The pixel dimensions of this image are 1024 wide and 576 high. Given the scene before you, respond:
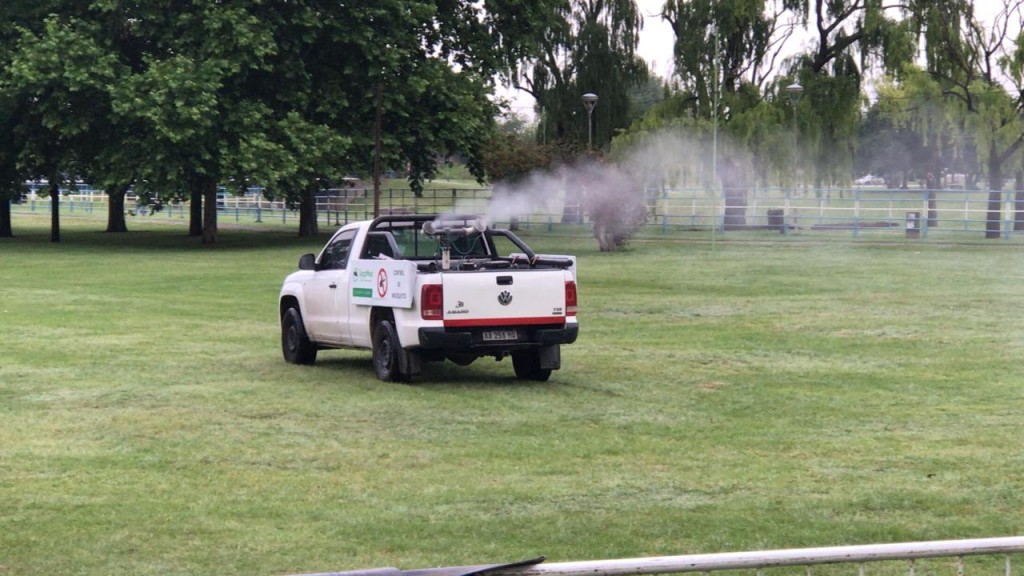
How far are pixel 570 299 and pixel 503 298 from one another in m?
0.77

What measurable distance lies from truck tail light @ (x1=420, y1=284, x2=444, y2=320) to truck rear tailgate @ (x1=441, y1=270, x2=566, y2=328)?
0.16 ft

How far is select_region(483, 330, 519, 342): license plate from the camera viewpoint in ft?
47.6

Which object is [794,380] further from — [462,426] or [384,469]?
[384,469]

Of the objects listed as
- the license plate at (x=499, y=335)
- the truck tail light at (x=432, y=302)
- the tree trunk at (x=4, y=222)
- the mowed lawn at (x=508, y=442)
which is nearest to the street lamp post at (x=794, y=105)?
the tree trunk at (x=4, y=222)

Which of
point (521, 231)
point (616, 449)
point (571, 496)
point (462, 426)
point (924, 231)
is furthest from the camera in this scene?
point (521, 231)

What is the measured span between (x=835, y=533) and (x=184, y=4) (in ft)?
132

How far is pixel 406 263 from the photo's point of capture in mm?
14531

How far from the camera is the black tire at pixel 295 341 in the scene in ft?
54.8

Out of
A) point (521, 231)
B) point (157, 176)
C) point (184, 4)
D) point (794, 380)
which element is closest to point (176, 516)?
point (794, 380)

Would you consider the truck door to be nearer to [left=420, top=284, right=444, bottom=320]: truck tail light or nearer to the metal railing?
[left=420, top=284, right=444, bottom=320]: truck tail light

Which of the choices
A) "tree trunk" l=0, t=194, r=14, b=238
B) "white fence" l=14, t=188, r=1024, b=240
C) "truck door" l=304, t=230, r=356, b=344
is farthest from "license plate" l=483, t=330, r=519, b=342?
"tree trunk" l=0, t=194, r=14, b=238

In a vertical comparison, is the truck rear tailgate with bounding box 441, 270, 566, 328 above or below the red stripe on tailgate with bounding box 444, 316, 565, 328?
above

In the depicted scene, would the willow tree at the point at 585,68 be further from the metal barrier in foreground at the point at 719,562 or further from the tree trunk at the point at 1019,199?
the metal barrier in foreground at the point at 719,562

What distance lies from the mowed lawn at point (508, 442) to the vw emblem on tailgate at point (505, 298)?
83 cm
